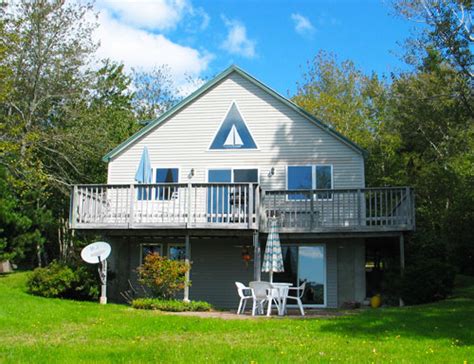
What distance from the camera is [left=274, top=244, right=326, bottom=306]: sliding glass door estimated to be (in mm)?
18250

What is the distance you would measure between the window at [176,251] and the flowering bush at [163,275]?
3637mm

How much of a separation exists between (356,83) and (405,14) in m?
18.7

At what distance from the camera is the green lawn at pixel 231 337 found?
27.1 feet

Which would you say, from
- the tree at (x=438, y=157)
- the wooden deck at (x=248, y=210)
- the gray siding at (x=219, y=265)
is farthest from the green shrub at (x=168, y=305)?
the tree at (x=438, y=157)

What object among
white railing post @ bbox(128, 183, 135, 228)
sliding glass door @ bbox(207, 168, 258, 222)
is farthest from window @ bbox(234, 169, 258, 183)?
white railing post @ bbox(128, 183, 135, 228)

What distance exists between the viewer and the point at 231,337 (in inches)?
397

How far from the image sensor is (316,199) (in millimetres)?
17859

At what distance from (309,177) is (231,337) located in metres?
9.64

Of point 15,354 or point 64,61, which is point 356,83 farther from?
point 15,354

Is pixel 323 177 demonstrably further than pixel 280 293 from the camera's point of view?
Yes

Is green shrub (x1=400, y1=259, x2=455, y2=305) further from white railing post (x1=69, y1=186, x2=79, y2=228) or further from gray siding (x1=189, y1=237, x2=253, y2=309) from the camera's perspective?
white railing post (x1=69, y1=186, x2=79, y2=228)

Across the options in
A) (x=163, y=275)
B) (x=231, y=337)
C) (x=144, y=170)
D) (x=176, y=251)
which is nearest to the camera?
(x=231, y=337)

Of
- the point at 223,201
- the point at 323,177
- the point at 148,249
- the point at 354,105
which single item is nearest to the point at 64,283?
the point at 148,249

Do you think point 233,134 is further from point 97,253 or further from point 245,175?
point 97,253
